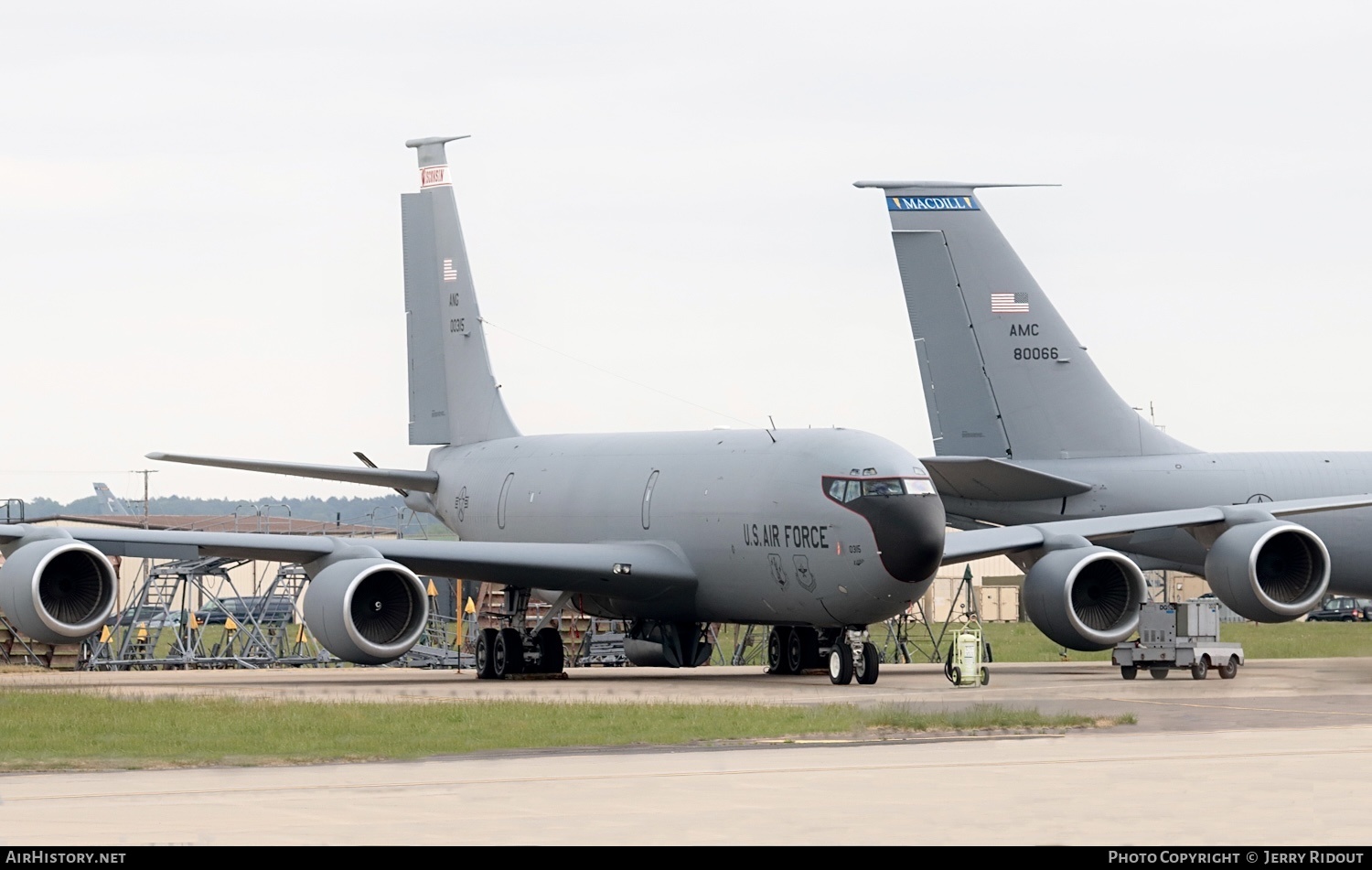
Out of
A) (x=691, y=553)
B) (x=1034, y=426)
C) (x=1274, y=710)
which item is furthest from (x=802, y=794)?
(x=1034, y=426)

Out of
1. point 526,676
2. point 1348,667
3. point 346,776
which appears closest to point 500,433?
point 526,676

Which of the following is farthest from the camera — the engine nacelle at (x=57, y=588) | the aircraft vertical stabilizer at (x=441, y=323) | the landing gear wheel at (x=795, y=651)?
the aircraft vertical stabilizer at (x=441, y=323)

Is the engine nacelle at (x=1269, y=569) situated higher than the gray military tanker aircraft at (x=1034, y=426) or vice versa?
the gray military tanker aircraft at (x=1034, y=426)

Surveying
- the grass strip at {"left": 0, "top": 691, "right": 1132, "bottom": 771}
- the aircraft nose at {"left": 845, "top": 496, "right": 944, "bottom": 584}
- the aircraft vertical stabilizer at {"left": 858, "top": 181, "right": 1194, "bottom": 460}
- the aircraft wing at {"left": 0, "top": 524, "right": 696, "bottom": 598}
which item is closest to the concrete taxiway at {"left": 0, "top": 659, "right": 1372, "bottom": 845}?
the grass strip at {"left": 0, "top": 691, "right": 1132, "bottom": 771}

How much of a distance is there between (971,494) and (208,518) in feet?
253

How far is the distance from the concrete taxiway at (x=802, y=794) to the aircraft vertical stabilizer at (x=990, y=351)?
18.5 m

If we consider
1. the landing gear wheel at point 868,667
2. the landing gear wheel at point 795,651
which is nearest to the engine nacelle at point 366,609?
the landing gear wheel at point 868,667

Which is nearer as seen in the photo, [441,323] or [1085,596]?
[1085,596]

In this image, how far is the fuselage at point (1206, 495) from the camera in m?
39.7

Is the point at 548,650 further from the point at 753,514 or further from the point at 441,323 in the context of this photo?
the point at 441,323

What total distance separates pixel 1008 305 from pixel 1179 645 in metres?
10.2

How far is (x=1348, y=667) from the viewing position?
3806 cm

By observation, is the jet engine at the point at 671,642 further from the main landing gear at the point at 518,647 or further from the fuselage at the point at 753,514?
the main landing gear at the point at 518,647

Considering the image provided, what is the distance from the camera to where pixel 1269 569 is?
35.0 metres
